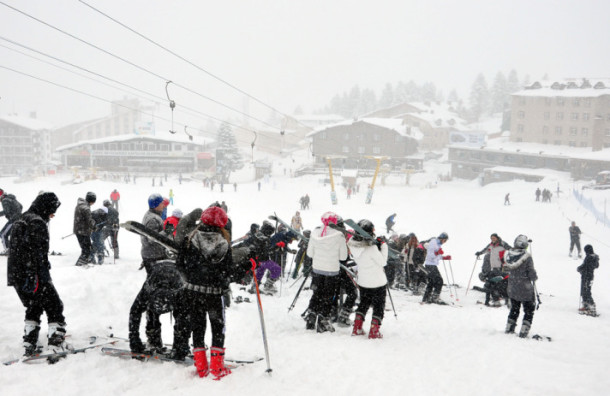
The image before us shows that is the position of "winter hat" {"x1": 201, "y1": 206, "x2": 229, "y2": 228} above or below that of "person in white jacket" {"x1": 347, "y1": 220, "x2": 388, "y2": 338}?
above

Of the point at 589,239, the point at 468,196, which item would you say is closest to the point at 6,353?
the point at 589,239

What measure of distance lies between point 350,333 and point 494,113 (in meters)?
126

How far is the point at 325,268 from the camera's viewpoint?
20.6 ft

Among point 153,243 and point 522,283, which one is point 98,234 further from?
point 522,283

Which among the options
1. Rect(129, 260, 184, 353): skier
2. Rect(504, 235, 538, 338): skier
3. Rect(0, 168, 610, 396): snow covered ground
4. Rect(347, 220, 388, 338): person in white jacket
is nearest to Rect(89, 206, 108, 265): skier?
Rect(0, 168, 610, 396): snow covered ground

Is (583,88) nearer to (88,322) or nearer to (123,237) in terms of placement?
(123,237)

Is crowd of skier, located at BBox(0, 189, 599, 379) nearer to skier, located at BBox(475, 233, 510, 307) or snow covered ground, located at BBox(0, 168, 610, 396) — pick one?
skier, located at BBox(475, 233, 510, 307)

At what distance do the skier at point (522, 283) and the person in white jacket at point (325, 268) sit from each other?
10.0 feet

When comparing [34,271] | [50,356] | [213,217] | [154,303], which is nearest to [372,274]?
[213,217]

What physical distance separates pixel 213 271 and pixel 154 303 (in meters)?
1.03

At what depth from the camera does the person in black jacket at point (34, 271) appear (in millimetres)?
4289

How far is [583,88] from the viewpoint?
212 ft

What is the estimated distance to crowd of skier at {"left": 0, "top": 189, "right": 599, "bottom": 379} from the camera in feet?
13.8

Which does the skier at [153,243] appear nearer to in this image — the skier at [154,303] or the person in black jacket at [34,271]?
the skier at [154,303]
